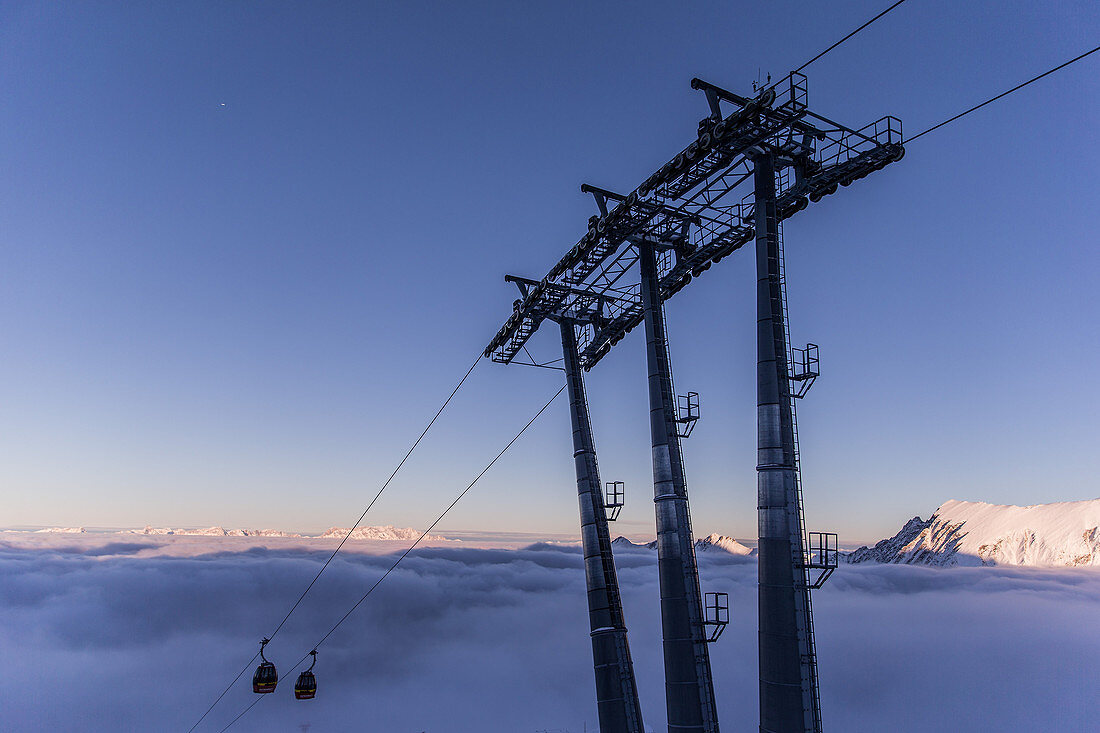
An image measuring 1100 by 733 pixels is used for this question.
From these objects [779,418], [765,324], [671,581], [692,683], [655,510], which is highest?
[765,324]

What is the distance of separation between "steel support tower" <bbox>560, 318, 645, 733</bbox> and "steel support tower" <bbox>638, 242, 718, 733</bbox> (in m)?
3.81

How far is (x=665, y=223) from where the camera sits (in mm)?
27281

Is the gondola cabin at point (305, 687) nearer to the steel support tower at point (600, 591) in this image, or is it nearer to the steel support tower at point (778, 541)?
the steel support tower at point (600, 591)

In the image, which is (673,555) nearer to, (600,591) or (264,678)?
(600,591)

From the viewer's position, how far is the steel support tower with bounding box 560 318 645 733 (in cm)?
2827

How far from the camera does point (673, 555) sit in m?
25.5

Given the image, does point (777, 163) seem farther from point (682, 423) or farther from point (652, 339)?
point (682, 423)

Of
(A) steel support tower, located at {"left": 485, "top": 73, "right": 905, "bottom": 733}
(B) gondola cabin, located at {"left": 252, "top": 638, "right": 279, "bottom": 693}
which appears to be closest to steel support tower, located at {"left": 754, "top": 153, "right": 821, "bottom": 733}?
(A) steel support tower, located at {"left": 485, "top": 73, "right": 905, "bottom": 733}

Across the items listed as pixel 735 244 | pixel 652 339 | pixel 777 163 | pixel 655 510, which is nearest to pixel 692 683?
pixel 655 510

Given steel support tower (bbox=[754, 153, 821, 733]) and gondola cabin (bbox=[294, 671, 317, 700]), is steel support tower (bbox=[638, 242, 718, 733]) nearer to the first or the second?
steel support tower (bbox=[754, 153, 821, 733])

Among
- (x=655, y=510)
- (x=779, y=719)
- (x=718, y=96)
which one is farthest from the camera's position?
(x=655, y=510)

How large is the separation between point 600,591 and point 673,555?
5769mm

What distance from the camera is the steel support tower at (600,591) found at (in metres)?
28.3

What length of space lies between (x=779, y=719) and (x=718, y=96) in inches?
738
